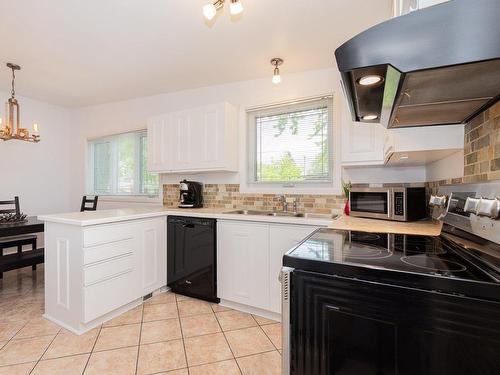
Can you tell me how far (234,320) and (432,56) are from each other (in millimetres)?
2180

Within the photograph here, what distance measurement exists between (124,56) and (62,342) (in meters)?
2.45

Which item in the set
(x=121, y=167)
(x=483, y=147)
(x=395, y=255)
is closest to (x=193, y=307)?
(x=395, y=255)

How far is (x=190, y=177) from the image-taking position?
3.37 m

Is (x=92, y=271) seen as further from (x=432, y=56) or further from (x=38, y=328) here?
(x=432, y=56)

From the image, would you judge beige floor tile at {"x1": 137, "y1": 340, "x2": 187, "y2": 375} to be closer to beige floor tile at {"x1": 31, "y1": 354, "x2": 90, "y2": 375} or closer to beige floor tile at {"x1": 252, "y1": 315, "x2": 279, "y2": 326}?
beige floor tile at {"x1": 31, "y1": 354, "x2": 90, "y2": 375}

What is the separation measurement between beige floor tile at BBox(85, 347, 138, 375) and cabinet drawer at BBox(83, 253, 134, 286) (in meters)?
0.51

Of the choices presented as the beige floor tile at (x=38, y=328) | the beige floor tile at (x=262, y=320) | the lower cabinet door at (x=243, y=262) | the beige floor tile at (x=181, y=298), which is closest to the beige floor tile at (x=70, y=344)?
the beige floor tile at (x=38, y=328)

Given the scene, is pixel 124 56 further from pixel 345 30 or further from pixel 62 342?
pixel 62 342

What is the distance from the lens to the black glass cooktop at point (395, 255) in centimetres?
72

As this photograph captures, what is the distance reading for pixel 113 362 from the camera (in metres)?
1.64

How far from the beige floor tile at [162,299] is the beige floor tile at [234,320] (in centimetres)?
56

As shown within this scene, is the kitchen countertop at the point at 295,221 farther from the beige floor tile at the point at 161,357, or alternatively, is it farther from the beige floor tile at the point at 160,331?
the beige floor tile at the point at 161,357

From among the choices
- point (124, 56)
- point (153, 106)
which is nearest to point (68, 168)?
point (153, 106)

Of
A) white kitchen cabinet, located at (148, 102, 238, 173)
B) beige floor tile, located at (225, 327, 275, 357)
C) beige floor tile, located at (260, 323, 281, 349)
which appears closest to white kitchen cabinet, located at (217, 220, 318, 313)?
beige floor tile, located at (260, 323, 281, 349)
